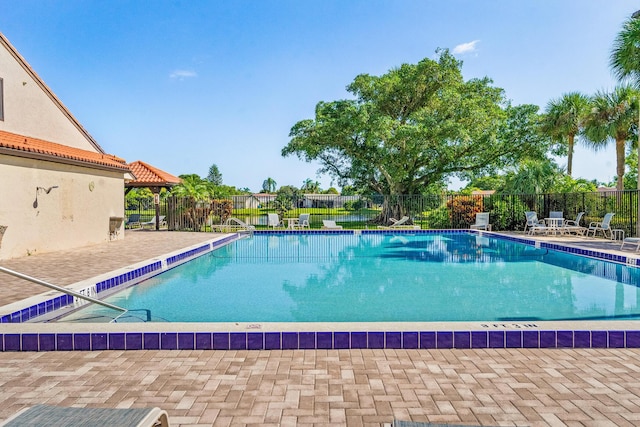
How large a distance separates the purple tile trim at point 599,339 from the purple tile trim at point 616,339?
47mm

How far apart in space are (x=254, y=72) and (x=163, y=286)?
12.7m

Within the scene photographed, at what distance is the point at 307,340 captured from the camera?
380 centimetres

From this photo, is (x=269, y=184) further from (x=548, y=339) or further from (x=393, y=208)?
(x=548, y=339)

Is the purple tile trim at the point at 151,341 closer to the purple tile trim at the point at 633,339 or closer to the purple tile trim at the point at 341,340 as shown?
the purple tile trim at the point at 341,340

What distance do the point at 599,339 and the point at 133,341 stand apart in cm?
410

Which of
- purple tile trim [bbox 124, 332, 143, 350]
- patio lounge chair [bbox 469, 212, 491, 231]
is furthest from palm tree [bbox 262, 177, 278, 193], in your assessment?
purple tile trim [bbox 124, 332, 143, 350]

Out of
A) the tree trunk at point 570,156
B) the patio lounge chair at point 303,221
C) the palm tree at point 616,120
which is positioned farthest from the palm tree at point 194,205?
the tree trunk at point 570,156

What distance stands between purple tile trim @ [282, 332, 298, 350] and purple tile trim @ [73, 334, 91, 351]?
5.62ft

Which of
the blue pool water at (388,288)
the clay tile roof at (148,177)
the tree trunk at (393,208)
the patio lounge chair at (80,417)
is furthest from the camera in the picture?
the tree trunk at (393,208)

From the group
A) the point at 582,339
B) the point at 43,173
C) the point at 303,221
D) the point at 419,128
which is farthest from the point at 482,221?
the point at 43,173

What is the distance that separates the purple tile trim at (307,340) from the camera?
379 cm

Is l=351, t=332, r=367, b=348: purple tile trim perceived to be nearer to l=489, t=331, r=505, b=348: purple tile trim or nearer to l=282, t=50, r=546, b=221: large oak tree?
l=489, t=331, r=505, b=348: purple tile trim

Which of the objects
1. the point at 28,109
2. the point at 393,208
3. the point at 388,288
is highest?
the point at 28,109

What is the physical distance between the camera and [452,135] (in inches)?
812
